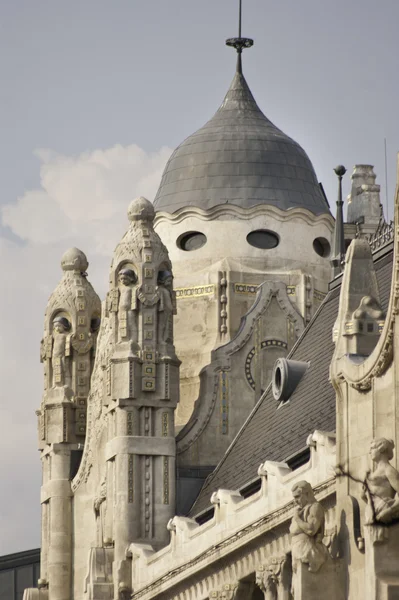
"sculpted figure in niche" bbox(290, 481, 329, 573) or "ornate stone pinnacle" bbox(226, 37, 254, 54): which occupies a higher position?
"ornate stone pinnacle" bbox(226, 37, 254, 54)

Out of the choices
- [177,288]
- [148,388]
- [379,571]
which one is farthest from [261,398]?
[379,571]

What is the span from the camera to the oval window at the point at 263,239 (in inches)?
3603

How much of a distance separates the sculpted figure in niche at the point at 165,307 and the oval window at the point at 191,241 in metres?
7.50

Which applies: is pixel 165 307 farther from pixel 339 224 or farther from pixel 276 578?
pixel 276 578

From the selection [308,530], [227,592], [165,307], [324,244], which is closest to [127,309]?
[165,307]

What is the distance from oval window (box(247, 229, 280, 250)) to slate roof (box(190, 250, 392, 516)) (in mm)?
9217

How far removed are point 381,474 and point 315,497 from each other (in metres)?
7.79

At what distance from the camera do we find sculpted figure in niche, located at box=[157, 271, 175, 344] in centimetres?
8400

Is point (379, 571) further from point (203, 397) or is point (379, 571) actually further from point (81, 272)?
point (81, 272)

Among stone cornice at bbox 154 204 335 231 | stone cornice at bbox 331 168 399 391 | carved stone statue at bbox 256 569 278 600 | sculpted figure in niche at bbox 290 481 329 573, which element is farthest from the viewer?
stone cornice at bbox 154 204 335 231

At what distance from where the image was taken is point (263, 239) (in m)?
91.7

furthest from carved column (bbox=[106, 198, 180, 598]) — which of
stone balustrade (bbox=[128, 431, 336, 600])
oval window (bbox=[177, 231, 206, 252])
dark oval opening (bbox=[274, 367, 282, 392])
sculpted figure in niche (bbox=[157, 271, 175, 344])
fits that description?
oval window (bbox=[177, 231, 206, 252])

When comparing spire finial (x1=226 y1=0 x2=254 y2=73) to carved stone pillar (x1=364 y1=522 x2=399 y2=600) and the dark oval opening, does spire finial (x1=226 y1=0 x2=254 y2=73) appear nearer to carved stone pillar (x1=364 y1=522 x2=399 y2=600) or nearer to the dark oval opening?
the dark oval opening

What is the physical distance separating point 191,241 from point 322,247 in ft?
13.8
